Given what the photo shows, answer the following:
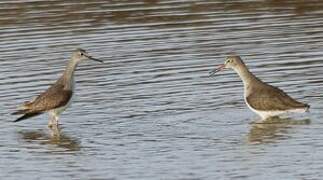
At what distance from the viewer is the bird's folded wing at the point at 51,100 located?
1984 centimetres

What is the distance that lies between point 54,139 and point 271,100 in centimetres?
360

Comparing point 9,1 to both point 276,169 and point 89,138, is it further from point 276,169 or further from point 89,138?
point 276,169

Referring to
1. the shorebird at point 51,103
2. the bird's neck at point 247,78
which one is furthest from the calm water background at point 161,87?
the bird's neck at point 247,78

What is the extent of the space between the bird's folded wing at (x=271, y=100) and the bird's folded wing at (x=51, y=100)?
2973 mm

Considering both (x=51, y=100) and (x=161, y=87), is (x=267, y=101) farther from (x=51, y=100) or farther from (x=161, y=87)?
(x=51, y=100)

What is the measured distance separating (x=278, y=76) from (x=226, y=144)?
5007 millimetres

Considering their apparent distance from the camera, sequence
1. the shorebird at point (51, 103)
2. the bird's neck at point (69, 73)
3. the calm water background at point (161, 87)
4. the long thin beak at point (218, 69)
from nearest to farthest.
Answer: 1. the calm water background at point (161, 87)
2. the shorebird at point (51, 103)
3. the bird's neck at point (69, 73)
4. the long thin beak at point (218, 69)

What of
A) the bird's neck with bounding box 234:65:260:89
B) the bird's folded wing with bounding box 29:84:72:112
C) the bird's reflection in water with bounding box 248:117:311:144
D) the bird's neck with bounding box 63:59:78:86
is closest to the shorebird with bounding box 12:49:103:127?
the bird's folded wing with bounding box 29:84:72:112

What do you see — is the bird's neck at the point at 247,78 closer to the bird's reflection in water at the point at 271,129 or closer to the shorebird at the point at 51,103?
the bird's reflection in water at the point at 271,129

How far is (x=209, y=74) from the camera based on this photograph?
22.9m

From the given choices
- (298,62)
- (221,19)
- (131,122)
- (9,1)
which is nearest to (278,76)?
(298,62)

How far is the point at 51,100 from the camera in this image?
2000cm

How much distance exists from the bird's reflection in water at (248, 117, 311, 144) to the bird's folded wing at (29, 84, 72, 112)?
3092 mm

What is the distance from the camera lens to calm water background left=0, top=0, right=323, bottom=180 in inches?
667
